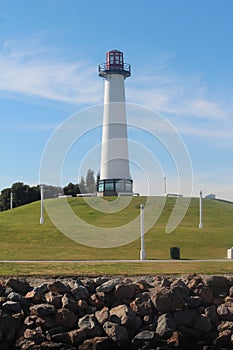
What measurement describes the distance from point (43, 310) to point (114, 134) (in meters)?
56.1

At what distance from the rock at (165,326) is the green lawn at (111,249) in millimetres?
8076

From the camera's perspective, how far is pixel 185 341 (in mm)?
20484

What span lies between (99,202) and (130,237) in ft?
75.9

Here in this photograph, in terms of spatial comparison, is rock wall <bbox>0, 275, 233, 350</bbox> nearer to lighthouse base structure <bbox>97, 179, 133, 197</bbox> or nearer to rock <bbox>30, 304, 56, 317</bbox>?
rock <bbox>30, 304, 56, 317</bbox>

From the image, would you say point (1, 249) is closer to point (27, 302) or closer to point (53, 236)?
point (53, 236)

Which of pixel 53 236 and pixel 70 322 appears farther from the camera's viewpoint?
pixel 53 236

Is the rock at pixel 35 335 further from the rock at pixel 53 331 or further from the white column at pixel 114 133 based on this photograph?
the white column at pixel 114 133

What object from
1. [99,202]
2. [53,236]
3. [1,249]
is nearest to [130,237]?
[53,236]

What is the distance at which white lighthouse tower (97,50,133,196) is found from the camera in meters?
76.0

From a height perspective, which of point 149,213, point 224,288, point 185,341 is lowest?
point 185,341

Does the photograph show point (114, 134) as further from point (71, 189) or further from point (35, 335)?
point (35, 335)

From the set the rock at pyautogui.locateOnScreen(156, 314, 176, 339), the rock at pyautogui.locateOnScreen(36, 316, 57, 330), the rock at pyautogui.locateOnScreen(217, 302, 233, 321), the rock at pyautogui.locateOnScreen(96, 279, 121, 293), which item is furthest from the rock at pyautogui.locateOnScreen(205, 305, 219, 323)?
the rock at pyautogui.locateOnScreen(36, 316, 57, 330)

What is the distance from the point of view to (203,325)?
21375 millimetres

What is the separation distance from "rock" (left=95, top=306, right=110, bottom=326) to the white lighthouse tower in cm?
5375
